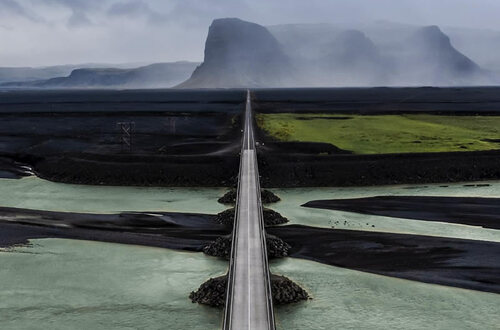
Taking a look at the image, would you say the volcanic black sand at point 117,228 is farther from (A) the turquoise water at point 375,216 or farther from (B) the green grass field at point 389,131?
(B) the green grass field at point 389,131

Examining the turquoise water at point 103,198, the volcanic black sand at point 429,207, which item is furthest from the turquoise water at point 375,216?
the turquoise water at point 103,198

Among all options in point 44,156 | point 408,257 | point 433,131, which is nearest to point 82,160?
point 44,156

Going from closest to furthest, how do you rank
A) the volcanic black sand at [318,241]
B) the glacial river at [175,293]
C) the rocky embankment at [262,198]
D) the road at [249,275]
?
the road at [249,275] < the glacial river at [175,293] < the volcanic black sand at [318,241] < the rocky embankment at [262,198]

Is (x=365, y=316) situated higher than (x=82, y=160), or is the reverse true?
(x=82, y=160)

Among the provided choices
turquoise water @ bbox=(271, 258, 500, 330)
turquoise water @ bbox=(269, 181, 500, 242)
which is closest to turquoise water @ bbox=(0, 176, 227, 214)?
turquoise water @ bbox=(269, 181, 500, 242)

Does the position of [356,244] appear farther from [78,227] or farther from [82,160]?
[82,160]

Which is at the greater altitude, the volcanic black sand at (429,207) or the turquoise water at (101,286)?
the volcanic black sand at (429,207)

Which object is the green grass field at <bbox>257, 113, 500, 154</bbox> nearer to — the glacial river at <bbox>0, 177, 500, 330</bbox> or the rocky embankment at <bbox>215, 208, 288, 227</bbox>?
the rocky embankment at <bbox>215, 208, 288, 227</bbox>
